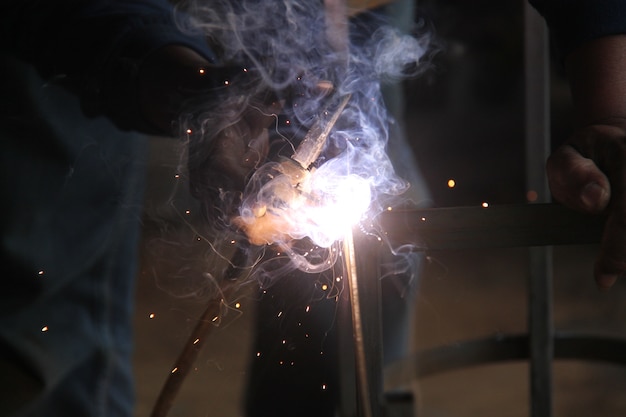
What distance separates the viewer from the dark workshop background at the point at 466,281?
203 centimetres

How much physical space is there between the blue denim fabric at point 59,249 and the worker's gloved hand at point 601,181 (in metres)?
0.82

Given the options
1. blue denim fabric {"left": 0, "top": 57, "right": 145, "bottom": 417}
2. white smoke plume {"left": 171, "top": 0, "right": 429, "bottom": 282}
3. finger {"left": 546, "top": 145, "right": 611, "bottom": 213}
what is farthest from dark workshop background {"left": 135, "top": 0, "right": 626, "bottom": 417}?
finger {"left": 546, "top": 145, "right": 611, "bottom": 213}

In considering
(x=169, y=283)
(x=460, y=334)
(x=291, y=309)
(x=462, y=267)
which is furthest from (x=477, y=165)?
(x=291, y=309)

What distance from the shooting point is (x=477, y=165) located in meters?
A: 4.12

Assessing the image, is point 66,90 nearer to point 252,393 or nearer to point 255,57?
point 255,57

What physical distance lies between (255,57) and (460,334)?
1.88 meters

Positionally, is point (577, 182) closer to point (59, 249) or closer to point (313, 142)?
point (313, 142)

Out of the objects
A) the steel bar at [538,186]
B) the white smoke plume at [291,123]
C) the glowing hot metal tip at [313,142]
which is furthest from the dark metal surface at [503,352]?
the glowing hot metal tip at [313,142]

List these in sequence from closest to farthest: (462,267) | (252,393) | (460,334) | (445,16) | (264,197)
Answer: (264,197), (252,393), (460,334), (462,267), (445,16)

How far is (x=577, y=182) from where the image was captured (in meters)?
0.80

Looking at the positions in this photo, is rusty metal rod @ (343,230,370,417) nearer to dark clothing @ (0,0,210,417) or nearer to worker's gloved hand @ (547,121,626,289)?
worker's gloved hand @ (547,121,626,289)

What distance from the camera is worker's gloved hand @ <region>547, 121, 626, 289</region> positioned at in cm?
Answer: 78

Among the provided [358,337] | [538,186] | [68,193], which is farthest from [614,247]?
[68,193]

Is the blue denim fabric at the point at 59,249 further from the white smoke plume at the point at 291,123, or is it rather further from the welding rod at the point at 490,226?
the welding rod at the point at 490,226
